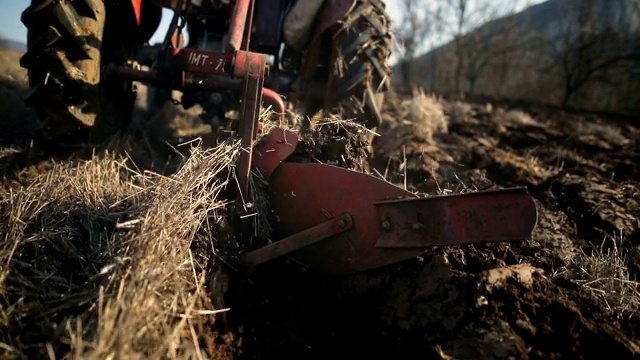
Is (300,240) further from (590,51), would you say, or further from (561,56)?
(561,56)

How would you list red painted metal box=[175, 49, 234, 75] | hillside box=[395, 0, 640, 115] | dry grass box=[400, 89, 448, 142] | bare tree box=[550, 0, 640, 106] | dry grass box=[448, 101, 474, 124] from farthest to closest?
bare tree box=[550, 0, 640, 106], hillside box=[395, 0, 640, 115], dry grass box=[448, 101, 474, 124], dry grass box=[400, 89, 448, 142], red painted metal box=[175, 49, 234, 75]

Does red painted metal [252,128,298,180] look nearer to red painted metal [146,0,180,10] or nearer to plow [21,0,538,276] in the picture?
plow [21,0,538,276]

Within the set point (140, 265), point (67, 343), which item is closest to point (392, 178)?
point (140, 265)

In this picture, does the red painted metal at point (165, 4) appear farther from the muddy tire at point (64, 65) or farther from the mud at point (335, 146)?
the mud at point (335, 146)

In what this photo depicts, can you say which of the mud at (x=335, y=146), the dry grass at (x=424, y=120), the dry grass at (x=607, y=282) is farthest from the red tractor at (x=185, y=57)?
the dry grass at (x=424, y=120)

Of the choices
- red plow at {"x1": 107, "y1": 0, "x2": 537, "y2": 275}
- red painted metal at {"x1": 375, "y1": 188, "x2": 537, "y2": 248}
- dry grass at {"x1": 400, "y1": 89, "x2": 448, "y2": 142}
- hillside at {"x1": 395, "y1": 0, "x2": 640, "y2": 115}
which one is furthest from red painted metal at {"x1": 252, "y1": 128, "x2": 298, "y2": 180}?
hillside at {"x1": 395, "y1": 0, "x2": 640, "y2": 115}

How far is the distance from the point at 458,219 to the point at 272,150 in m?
0.94

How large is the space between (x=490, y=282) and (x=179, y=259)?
3.93 ft

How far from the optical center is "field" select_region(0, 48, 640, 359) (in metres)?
1.33

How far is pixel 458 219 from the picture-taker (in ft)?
5.20

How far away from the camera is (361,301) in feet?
6.11

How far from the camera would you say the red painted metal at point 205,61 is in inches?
91.3

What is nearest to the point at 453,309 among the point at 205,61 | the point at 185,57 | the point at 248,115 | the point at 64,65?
the point at 248,115

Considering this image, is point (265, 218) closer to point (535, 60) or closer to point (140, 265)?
point (140, 265)
